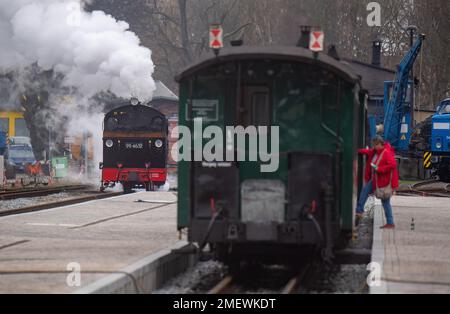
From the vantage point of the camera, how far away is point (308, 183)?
1102 cm

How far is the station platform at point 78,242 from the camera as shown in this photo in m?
10.5

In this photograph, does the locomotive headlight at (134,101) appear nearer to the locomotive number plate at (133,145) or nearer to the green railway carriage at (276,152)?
the locomotive number plate at (133,145)

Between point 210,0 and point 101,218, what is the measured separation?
129ft

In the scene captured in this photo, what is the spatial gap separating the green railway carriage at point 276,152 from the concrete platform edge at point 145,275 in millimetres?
702

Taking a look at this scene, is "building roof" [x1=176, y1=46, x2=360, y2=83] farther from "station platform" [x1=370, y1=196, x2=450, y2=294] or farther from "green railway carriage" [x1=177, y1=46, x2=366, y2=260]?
"station platform" [x1=370, y1=196, x2=450, y2=294]

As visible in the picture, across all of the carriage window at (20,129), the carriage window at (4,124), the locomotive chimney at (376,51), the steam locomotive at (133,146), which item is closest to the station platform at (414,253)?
the steam locomotive at (133,146)

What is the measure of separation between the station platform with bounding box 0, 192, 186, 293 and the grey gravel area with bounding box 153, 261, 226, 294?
459 millimetres

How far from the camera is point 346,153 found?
11234 mm

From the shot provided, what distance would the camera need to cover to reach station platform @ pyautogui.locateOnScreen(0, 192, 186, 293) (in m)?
10.5

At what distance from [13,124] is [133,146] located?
1438 inches

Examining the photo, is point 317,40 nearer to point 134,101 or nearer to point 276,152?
point 276,152

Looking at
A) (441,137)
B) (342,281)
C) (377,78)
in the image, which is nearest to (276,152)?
(342,281)

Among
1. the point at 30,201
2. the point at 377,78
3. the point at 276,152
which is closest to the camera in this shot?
the point at 276,152

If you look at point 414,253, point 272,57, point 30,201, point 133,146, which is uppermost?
point 272,57
